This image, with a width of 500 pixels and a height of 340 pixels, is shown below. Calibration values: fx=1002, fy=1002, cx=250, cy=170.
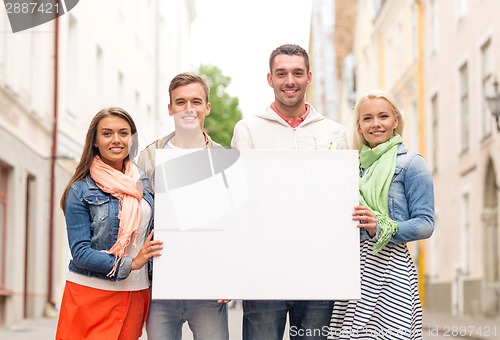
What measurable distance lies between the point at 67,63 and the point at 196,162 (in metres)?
13.2

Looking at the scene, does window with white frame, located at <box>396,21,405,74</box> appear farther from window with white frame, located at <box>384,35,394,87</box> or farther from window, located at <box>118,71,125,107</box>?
window, located at <box>118,71,125,107</box>

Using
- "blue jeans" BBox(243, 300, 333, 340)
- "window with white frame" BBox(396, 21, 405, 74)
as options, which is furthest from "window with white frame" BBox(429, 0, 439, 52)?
"blue jeans" BBox(243, 300, 333, 340)

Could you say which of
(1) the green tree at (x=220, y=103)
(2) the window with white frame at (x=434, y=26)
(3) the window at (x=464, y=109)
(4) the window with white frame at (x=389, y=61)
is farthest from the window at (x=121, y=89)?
(4) the window with white frame at (x=389, y=61)

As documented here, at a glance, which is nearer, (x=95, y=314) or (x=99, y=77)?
(x=95, y=314)

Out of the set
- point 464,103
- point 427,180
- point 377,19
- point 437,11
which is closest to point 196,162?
point 427,180

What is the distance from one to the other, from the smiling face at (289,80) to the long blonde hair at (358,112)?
0.24m

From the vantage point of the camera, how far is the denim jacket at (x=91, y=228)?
12.3 feet

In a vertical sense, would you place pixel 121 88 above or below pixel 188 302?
above

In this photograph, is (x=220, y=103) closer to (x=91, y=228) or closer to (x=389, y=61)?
(x=389, y=61)

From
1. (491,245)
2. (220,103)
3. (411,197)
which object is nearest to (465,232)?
(491,245)

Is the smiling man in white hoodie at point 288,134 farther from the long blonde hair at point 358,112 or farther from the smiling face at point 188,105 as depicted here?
the smiling face at point 188,105

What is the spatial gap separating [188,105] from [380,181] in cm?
82

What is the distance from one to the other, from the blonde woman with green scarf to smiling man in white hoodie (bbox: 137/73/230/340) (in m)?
0.49

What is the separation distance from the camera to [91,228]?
12.6 feet
